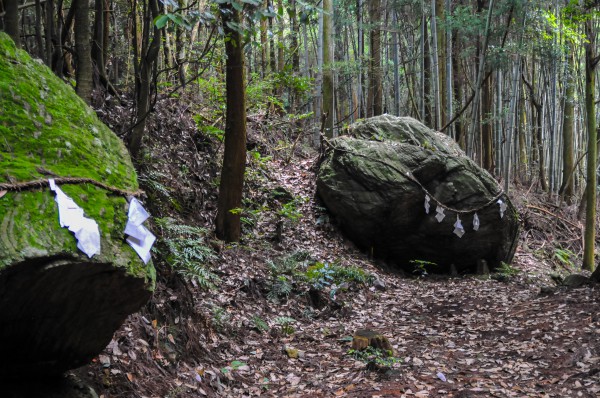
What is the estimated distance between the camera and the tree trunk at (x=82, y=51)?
464 centimetres

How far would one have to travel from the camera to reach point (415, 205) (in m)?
8.65

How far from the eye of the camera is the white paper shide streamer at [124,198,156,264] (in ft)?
7.70

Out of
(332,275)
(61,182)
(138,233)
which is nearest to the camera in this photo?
(61,182)

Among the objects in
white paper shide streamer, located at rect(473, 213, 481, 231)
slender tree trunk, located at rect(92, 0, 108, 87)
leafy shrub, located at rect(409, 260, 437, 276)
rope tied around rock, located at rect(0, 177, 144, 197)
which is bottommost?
leafy shrub, located at rect(409, 260, 437, 276)

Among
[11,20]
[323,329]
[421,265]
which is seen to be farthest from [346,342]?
[11,20]

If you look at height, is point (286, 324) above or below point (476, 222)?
below

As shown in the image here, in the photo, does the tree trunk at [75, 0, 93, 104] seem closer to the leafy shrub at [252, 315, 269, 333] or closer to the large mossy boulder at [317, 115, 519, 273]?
the leafy shrub at [252, 315, 269, 333]

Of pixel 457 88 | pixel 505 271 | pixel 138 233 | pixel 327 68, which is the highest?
pixel 327 68

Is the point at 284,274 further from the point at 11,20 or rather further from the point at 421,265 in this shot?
the point at 11,20

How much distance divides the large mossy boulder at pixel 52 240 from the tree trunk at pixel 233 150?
3.62 meters

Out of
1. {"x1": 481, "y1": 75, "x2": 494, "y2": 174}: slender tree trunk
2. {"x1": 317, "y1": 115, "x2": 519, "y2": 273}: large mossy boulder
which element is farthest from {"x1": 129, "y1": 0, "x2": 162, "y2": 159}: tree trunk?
{"x1": 481, "y1": 75, "x2": 494, "y2": 174}: slender tree trunk

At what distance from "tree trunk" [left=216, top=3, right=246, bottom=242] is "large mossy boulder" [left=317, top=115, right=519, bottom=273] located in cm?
261

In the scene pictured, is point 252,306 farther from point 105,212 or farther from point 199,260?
point 105,212

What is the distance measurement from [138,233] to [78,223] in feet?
1.20
